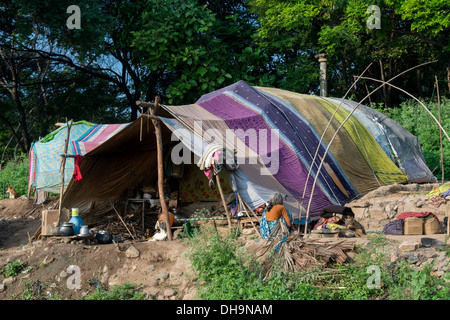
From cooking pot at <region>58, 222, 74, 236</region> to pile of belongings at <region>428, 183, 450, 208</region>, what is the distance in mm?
5430

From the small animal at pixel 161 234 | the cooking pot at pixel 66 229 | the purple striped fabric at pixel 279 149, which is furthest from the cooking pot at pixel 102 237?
the purple striped fabric at pixel 279 149

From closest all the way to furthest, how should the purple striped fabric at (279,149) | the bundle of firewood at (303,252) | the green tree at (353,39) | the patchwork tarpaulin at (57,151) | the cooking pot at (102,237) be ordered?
the bundle of firewood at (303,252) → the cooking pot at (102,237) → the purple striped fabric at (279,149) → the patchwork tarpaulin at (57,151) → the green tree at (353,39)

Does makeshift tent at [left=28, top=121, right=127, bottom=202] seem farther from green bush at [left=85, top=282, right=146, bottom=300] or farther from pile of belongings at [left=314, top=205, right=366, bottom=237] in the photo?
green bush at [left=85, top=282, right=146, bottom=300]

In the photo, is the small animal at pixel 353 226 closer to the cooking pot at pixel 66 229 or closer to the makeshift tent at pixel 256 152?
the makeshift tent at pixel 256 152

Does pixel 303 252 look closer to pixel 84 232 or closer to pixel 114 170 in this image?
pixel 84 232

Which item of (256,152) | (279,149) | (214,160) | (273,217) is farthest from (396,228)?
(214,160)

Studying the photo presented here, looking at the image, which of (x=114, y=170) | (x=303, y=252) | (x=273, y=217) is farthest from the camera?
(x=114, y=170)

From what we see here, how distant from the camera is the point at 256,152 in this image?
8320 millimetres

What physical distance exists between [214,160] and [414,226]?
9.34 ft

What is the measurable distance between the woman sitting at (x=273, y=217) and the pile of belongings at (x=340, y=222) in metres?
0.54

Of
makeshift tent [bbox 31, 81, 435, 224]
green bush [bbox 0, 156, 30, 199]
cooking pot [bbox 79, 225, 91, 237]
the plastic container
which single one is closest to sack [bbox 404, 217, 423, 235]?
makeshift tent [bbox 31, 81, 435, 224]

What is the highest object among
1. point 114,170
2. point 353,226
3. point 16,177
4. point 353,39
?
point 353,39

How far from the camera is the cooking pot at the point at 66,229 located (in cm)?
687

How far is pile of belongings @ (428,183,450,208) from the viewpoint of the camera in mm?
7926
